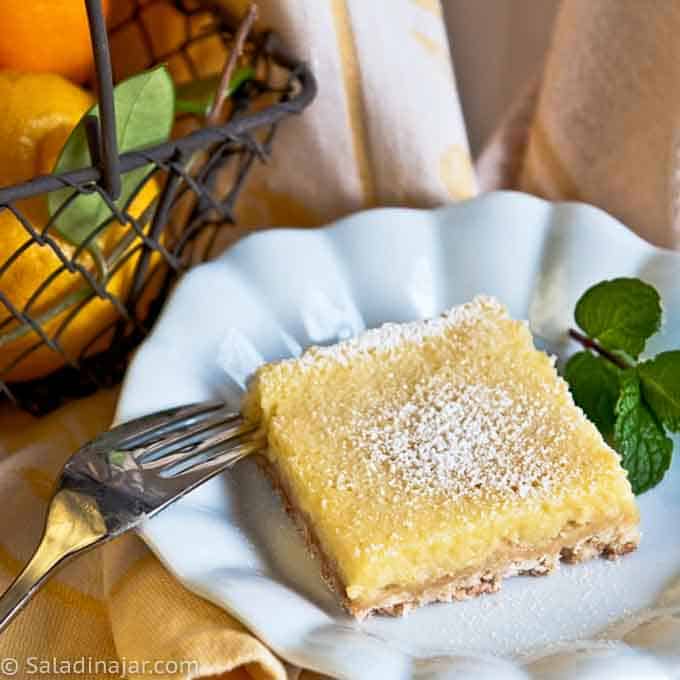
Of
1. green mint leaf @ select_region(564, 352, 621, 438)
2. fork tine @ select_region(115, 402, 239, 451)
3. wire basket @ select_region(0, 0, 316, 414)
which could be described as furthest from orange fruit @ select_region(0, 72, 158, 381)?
green mint leaf @ select_region(564, 352, 621, 438)

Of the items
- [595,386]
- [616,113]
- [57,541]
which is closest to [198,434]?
[57,541]

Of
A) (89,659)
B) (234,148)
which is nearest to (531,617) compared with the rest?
(89,659)

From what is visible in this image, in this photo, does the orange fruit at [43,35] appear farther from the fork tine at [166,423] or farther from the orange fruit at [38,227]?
the fork tine at [166,423]

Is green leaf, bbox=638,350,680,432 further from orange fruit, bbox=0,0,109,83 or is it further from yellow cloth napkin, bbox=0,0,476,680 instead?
orange fruit, bbox=0,0,109,83

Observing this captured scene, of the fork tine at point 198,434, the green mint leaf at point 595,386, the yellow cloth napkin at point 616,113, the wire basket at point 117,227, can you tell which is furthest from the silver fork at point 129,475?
the yellow cloth napkin at point 616,113

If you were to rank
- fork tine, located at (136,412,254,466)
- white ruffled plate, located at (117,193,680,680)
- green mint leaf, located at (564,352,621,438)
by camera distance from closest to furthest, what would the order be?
white ruffled plate, located at (117,193,680,680) → fork tine, located at (136,412,254,466) → green mint leaf, located at (564,352,621,438)

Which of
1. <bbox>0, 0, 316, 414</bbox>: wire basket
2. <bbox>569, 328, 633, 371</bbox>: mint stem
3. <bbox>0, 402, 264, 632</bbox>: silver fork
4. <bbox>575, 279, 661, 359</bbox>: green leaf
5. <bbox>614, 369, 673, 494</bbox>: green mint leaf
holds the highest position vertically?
<bbox>0, 0, 316, 414</bbox>: wire basket

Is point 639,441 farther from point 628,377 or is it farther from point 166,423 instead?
point 166,423

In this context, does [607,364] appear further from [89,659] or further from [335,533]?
[89,659]
